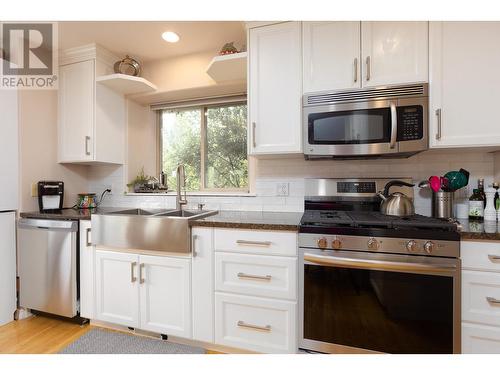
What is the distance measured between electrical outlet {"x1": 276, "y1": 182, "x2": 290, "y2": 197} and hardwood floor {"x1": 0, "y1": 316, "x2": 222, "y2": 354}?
4.06 feet

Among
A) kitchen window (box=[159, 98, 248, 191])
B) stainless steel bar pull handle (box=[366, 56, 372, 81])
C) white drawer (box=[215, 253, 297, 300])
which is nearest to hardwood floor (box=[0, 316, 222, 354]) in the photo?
white drawer (box=[215, 253, 297, 300])

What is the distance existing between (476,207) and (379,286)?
0.93 metres

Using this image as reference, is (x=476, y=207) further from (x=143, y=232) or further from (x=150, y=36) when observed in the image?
(x=150, y=36)

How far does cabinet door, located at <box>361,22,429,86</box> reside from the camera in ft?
4.95

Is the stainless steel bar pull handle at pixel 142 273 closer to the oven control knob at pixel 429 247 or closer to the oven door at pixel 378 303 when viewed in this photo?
the oven door at pixel 378 303

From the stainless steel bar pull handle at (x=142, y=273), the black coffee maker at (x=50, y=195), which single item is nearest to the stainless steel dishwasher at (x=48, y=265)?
the black coffee maker at (x=50, y=195)

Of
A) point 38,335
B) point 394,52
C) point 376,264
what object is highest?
point 394,52

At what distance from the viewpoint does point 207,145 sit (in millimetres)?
2633

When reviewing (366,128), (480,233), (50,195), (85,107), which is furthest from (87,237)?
(480,233)

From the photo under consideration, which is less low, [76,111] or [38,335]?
[76,111]

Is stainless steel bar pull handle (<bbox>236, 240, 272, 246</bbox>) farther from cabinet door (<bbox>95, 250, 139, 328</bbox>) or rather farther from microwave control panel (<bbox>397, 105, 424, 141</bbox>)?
microwave control panel (<bbox>397, 105, 424, 141</bbox>)

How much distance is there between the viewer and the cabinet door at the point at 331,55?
160cm

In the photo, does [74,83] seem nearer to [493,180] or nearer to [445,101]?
[445,101]

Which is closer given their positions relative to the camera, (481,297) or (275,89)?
(481,297)
